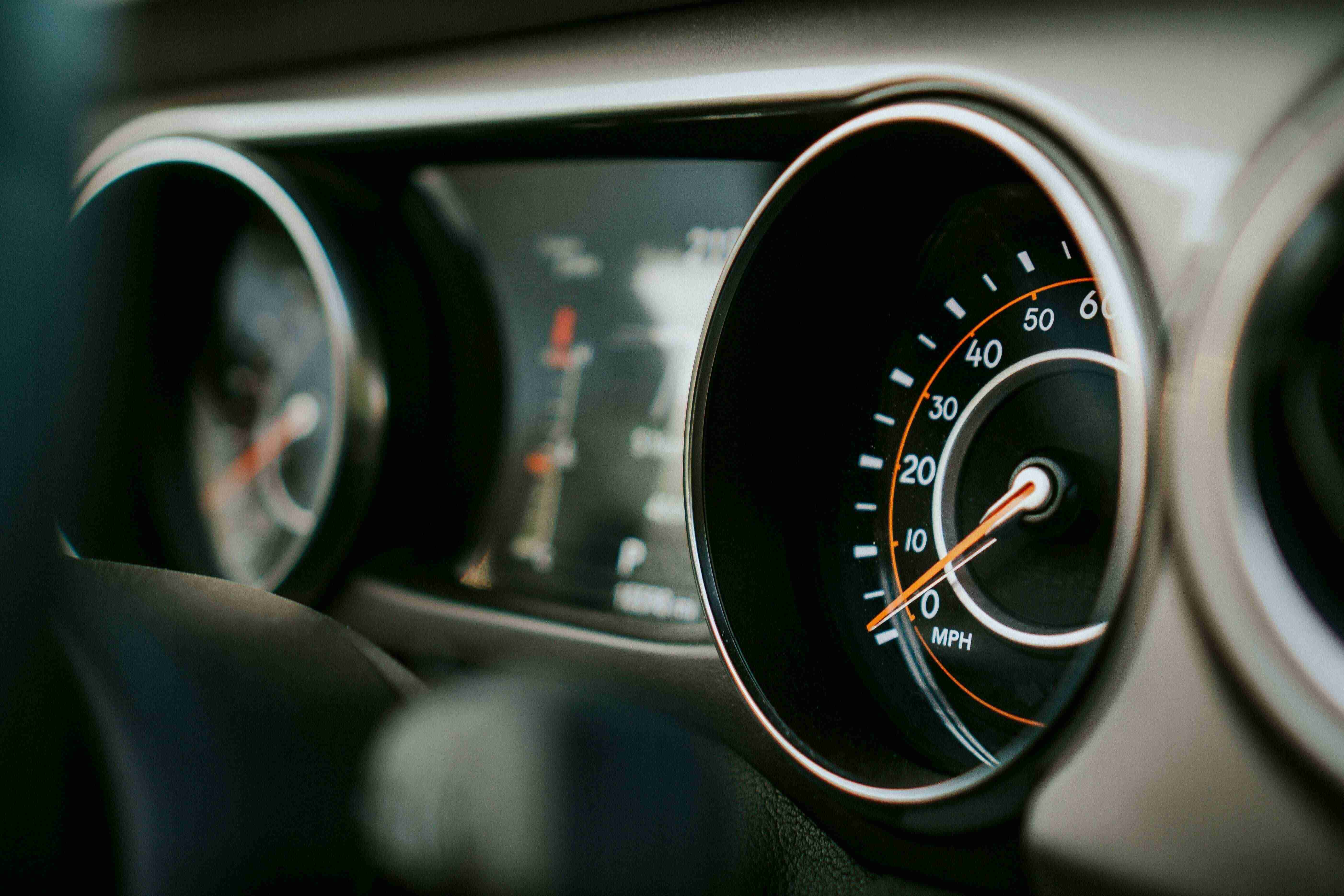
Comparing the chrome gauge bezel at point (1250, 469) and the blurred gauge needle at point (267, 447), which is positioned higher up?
the chrome gauge bezel at point (1250, 469)

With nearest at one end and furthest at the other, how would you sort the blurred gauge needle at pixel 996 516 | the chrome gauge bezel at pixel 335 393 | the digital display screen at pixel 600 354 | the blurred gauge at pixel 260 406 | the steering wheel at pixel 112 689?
the steering wheel at pixel 112 689 → the blurred gauge needle at pixel 996 516 → the digital display screen at pixel 600 354 → the chrome gauge bezel at pixel 335 393 → the blurred gauge at pixel 260 406

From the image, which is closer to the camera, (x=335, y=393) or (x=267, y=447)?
(x=335, y=393)

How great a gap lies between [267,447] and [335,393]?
299 mm

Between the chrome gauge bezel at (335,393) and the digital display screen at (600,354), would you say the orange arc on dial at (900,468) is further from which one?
the chrome gauge bezel at (335,393)

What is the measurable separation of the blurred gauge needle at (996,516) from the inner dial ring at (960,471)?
0.6 inches

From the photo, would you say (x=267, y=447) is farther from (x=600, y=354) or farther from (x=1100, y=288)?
(x=1100, y=288)

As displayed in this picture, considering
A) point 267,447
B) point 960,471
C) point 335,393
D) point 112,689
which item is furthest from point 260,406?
point 960,471

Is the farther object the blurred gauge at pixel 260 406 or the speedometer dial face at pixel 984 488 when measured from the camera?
the blurred gauge at pixel 260 406

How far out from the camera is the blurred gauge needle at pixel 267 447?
151 centimetres

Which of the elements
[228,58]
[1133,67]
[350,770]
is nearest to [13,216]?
[350,770]

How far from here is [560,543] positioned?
1265 millimetres

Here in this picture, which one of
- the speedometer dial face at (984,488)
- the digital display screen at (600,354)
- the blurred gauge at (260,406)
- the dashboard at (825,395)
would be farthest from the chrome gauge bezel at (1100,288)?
the blurred gauge at (260,406)

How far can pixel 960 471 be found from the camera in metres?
0.94

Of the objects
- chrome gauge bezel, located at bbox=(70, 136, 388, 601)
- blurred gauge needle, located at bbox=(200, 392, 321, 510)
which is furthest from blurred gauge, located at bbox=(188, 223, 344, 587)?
chrome gauge bezel, located at bbox=(70, 136, 388, 601)
